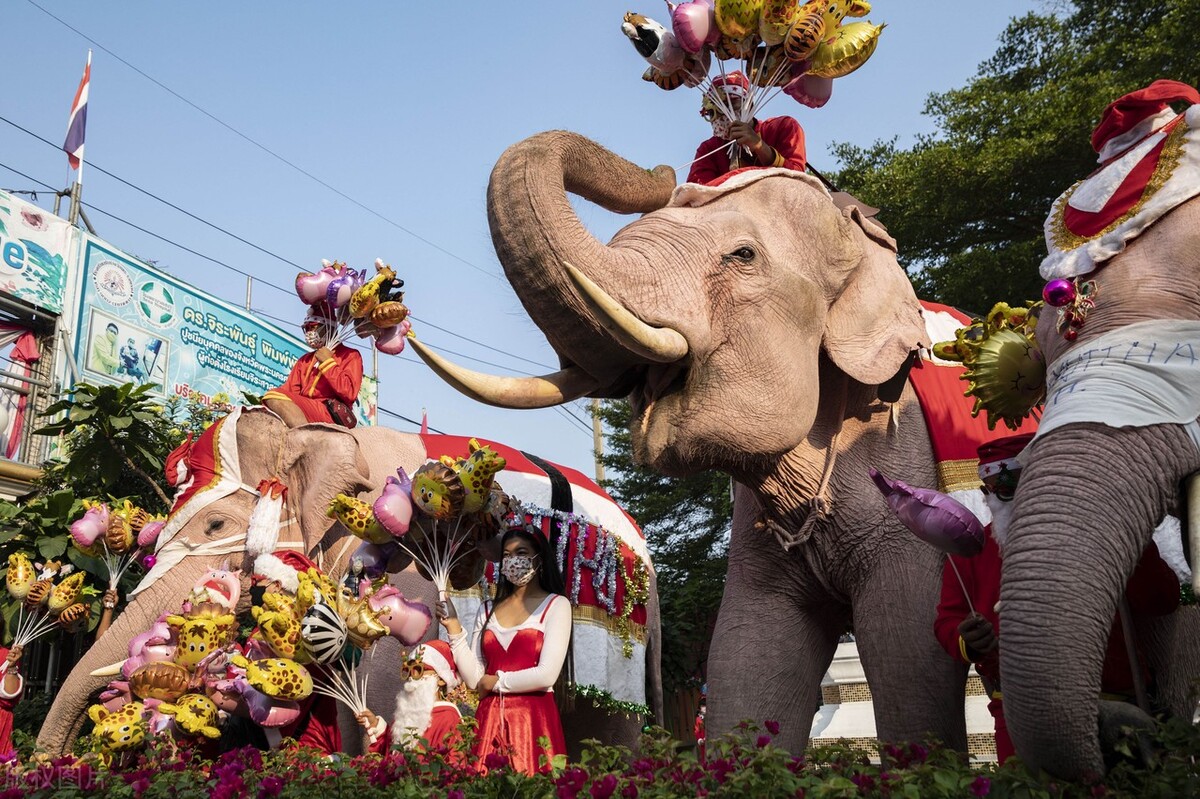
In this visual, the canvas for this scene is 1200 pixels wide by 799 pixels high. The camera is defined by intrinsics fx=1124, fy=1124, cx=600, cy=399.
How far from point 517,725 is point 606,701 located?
76.7 inches

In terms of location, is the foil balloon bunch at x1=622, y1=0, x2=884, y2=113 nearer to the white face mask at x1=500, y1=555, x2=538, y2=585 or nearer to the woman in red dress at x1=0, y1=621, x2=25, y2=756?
the white face mask at x1=500, y1=555, x2=538, y2=585

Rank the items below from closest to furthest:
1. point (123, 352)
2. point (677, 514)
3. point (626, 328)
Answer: point (626, 328) → point (123, 352) → point (677, 514)

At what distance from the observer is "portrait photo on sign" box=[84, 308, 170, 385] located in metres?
16.5

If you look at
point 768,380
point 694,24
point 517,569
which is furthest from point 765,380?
point 517,569

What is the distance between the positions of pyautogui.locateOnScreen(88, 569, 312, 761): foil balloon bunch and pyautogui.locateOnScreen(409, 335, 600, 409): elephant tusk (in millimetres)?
2218

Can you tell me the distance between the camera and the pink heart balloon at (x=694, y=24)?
3965 millimetres

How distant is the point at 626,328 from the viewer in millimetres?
2936

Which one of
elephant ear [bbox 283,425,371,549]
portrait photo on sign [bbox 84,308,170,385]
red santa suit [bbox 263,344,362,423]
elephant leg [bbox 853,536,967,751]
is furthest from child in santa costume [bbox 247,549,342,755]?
portrait photo on sign [bbox 84,308,170,385]

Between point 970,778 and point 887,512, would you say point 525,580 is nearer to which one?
point 887,512

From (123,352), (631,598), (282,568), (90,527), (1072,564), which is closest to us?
(1072,564)

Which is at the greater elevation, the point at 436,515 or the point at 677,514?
the point at 677,514

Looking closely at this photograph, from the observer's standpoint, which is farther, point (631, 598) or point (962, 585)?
point (631, 598)

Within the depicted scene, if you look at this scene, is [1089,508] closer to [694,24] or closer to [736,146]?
[736,146]

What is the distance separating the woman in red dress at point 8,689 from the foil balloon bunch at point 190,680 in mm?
2079
